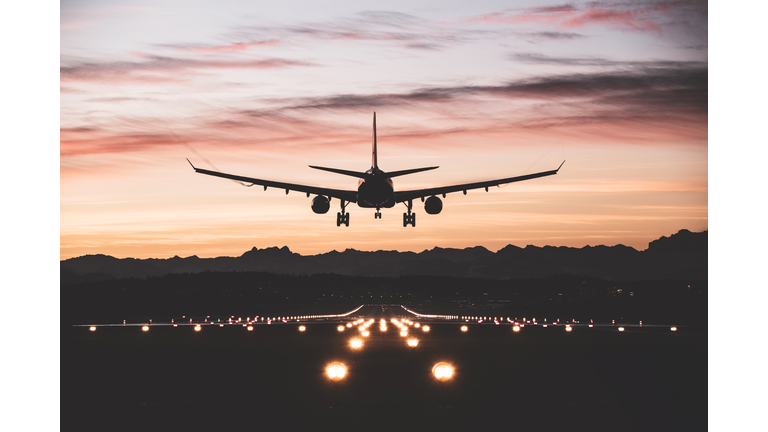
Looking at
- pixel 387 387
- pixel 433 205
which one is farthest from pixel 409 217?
pixel 387 387

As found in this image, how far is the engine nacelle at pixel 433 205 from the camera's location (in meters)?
69.8

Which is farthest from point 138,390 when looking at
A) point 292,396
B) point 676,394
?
point 676,394

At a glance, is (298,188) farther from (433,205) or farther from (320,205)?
(433,205)

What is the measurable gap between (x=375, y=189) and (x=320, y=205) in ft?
25.7

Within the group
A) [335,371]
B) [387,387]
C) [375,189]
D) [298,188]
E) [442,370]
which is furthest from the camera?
[298,188]

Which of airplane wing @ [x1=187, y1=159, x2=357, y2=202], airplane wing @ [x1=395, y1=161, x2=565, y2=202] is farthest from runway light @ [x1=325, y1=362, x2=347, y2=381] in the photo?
airplane wing @ [x1=395, y1=161, x2=565, y2=202]

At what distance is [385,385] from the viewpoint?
122 ft

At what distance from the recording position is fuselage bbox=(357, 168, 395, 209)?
2515 inches

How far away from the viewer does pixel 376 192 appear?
64125 mm

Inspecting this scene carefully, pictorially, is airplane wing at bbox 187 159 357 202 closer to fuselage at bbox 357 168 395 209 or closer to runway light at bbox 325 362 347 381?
fuselage at bbox 357 168 395 209

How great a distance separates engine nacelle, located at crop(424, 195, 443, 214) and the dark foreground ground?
43.7ft

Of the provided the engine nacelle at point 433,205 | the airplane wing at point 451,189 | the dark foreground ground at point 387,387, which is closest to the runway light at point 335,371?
the dark foreground ground at point 387,387
